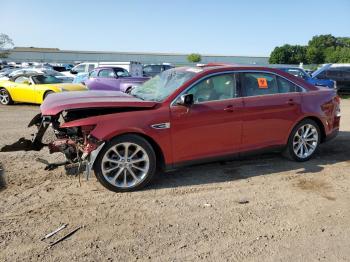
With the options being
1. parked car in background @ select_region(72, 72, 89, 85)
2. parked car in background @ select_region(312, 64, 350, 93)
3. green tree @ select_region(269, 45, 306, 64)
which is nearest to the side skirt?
parked car in background @ select_region(72, 72, 89, 85)

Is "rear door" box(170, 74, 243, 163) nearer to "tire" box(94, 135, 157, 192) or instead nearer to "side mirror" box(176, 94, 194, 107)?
Result: "side mirror" box(176, 94, 194, 107)

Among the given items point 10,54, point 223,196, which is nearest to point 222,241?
point 223,196

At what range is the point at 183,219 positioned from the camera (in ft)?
13.4

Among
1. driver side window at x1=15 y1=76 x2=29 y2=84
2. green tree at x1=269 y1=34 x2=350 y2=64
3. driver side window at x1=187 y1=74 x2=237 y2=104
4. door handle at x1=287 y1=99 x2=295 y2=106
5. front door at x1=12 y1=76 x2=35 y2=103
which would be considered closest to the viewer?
driver side window at x1=187 y1=74 x2=237 y2=104

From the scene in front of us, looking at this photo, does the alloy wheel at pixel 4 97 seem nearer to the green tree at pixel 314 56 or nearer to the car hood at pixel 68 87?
the car hood at pixel 68 87

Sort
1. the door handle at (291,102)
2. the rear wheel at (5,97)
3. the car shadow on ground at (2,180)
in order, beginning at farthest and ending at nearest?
1. the rear wheel at (5,97)
2. the door handle at (291,102)
3. the car shadow on ground at (2,180)

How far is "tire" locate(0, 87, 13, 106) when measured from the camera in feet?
47.4

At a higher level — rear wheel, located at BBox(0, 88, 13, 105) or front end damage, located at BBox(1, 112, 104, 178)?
front end damage, located at BBox(1, 112, 104, 178)

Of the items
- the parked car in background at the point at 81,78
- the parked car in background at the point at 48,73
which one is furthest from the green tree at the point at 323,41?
the parked car in background at the point at 81,78

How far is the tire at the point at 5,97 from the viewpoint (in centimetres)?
1444

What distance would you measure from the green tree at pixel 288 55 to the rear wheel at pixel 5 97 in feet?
225

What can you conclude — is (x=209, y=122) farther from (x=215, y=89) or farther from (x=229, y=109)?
(x=215, y=89)

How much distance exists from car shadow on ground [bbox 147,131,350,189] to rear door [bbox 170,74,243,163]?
14.3 inches

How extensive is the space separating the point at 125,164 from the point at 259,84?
245cm
